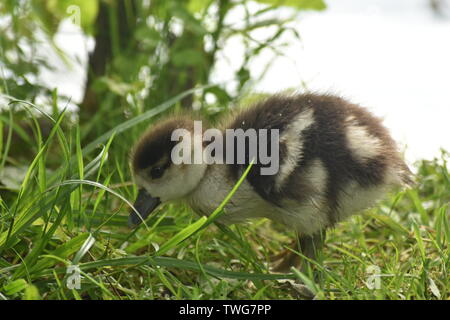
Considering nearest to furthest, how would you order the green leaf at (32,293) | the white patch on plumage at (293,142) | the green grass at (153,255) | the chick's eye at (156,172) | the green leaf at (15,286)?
the green leaf at (32,293), the green leaf at (15,286), the green grass at (153,255), the white patch on plumage at (293,142), the chick's eye at (156,172)

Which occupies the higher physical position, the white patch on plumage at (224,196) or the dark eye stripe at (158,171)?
the dark eye stripe at (158,171)

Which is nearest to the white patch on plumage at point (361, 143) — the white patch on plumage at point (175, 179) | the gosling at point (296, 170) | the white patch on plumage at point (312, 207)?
the gosling at point (296, 170)

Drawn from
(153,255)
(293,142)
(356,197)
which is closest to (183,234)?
(153,255)

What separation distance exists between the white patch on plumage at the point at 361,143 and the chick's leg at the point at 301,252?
10.6 inches

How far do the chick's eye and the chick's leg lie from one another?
49 centimetres

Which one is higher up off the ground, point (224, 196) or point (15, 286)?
point (224, 196)

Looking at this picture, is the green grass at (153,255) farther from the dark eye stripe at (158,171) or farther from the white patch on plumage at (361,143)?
the white patch on plumage at (361,143)

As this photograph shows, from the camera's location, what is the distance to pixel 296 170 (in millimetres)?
1911

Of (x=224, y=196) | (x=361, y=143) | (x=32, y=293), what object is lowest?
(x=32, y=293)

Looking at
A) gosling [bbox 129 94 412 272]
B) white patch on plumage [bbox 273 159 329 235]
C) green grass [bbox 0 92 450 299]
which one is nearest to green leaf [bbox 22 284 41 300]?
green grass [bbox 0 92 450 299]

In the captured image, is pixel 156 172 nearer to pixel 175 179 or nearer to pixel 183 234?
pixel 175 179

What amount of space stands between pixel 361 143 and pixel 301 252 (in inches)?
16.3

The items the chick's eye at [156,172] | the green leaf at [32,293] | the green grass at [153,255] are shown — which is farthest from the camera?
the chick's eye at [156,172]

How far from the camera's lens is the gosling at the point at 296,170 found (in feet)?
6.28
